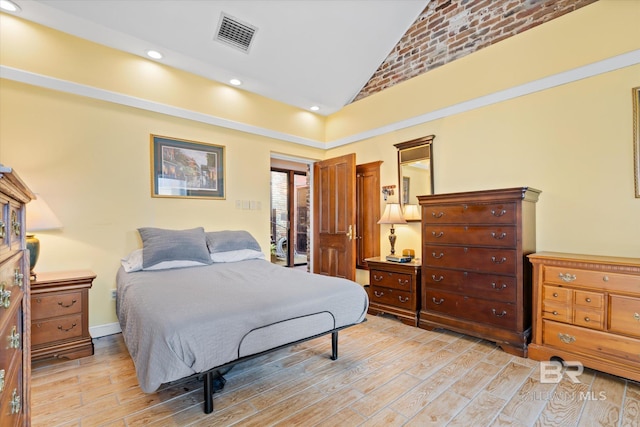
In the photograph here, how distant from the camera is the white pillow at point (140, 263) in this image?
2.88m

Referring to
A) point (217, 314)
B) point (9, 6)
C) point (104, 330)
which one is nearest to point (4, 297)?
point (217, 314)

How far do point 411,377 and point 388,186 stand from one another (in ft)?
8.22

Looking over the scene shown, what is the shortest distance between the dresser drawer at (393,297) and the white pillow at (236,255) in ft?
4.85

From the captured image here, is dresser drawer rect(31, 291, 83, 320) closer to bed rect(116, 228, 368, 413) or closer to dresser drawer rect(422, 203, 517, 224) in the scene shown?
bed rect(116, 228, 368, 413)

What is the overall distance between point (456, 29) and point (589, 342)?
338 cm

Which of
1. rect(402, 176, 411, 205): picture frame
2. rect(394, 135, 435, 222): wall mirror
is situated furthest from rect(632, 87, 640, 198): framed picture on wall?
rect(402, 176, 411, 205): picture frame

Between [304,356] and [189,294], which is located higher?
[189,294]

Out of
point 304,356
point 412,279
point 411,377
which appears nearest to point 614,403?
point 411,377

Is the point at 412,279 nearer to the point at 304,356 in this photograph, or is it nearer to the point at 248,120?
the point at 304,356

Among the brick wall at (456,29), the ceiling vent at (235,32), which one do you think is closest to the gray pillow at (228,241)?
the ceiling vent at (235,32)

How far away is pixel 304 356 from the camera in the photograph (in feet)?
8.32

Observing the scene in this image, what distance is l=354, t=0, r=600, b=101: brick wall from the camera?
115 inches

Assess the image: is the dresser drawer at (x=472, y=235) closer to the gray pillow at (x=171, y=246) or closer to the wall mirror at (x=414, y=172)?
the wall mirror at (x=414, y=172)

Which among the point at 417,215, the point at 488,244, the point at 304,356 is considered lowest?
the point at 304,356
